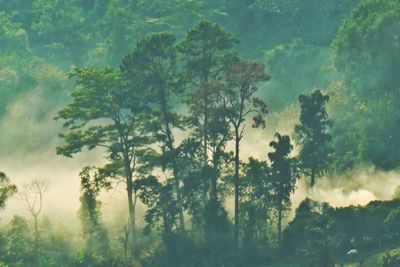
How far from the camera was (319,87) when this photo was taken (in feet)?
463

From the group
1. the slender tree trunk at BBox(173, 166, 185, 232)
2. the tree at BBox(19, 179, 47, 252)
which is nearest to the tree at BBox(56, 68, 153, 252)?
A: the slender tree trunk at BBox(173, 166, 185, 232)

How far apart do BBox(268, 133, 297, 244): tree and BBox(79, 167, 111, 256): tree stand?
47.9 feet

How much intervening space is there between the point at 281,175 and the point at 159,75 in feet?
45.6

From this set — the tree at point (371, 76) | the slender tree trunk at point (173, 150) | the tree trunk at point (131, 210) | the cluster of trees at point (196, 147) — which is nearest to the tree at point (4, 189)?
the cluster of trees at point (196, 147)

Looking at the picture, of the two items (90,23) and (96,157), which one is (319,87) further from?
(90,23)

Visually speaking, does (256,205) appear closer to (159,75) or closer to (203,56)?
(203,56)

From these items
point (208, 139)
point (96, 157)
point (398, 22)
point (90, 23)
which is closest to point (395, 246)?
point (208, 139)

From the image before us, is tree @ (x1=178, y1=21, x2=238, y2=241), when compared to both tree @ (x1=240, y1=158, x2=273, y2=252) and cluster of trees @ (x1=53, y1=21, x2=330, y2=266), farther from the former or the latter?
tree @ (x1=240, y1=158, x2=273, y2=252)

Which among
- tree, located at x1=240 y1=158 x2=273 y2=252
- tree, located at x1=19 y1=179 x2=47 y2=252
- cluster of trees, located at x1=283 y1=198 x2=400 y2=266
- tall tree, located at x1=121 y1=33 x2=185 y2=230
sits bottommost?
cluster of trees, located at x1=283 y1=198 x2=400 y2=266

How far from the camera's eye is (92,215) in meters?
101

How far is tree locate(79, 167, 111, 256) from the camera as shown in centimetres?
9981

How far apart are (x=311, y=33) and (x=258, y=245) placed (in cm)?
5905

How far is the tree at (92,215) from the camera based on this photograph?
99812mm

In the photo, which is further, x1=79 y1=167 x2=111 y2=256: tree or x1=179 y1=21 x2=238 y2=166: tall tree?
x1=79 y1=167 x2=111 y2=256: tree
